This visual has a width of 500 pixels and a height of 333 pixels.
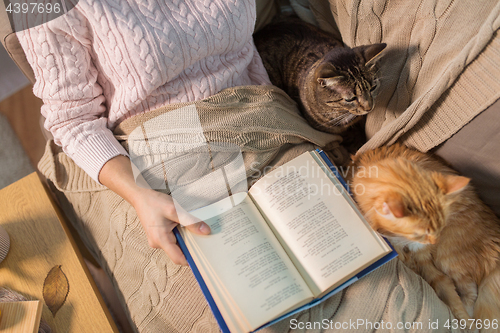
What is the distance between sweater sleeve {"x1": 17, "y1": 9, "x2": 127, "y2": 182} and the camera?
0.71m

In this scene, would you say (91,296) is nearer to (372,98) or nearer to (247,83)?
(247,83)

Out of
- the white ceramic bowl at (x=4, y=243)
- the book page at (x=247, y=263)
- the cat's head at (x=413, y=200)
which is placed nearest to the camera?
the book page at (x=247, y=263)

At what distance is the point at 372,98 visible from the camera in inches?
38.3

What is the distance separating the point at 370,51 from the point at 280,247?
66cm

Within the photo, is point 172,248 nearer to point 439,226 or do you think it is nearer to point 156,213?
point 156,213

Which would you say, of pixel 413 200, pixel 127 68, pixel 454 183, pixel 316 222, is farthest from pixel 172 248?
pixel 454 183

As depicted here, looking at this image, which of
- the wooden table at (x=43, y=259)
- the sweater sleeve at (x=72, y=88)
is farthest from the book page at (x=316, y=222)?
the wooden table at (x=43, y=259)

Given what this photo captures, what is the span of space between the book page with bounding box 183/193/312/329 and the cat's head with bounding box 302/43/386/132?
53cm

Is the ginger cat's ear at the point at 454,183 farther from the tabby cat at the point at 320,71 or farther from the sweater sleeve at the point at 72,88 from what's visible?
the sweater sleeve at the point at 72,88

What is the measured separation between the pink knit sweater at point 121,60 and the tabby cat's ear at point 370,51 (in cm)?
36

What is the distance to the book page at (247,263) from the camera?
64 cm

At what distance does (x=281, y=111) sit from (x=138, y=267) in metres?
0.67

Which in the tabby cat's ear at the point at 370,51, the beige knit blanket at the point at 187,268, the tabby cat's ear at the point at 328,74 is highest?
the tabby cat's ear at the point at 370,51

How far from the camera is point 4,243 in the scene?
2.85ft
